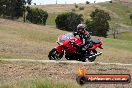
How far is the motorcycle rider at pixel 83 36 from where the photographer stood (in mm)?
19422

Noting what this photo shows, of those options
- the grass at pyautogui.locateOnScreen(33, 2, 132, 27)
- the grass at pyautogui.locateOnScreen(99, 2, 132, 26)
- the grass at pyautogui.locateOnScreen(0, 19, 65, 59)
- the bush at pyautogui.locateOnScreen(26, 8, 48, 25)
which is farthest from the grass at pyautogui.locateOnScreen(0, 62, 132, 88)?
the grass at pyautogui.locateOnScreen(99, 2, 132, 26)

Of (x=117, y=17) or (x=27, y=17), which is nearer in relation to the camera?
(x=27, y=17)

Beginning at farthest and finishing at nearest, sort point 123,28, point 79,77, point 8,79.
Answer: point 123,28, point 8,79, point 79,77

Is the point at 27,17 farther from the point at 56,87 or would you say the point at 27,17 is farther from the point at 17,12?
the point at 56,87

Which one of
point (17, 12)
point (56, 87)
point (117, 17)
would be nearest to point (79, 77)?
point (56, 87)

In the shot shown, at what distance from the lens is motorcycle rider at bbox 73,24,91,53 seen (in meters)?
Result: 19.4

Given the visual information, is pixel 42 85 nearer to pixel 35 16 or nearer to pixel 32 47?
pixel 32 47

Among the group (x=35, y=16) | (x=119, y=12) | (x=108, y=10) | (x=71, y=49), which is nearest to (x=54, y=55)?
(x=71, y=49)

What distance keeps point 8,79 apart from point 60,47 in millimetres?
8073

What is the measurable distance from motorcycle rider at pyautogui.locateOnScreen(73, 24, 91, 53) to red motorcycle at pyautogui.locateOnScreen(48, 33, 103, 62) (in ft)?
0.31

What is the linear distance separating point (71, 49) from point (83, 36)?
2.62 feet

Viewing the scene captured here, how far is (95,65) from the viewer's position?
15648 mm

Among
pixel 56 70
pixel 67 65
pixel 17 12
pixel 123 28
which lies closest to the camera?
pixel 56 70

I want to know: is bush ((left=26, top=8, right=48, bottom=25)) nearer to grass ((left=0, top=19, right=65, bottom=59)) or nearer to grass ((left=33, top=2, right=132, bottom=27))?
grass ((left=0, top=19, right=65, bottom=59))
